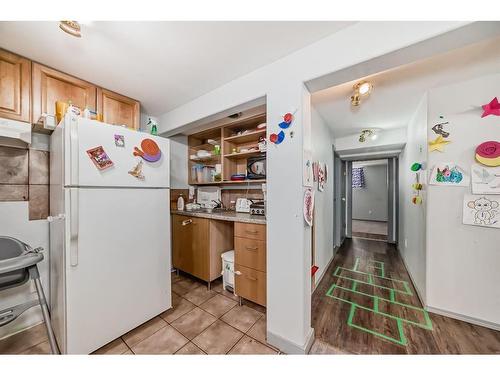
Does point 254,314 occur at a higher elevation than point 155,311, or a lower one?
lower

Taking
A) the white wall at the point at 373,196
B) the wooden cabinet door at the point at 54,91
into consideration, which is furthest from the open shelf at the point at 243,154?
the white wall at the point at 373,196

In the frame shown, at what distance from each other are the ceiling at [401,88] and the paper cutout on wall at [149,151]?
1.70 m

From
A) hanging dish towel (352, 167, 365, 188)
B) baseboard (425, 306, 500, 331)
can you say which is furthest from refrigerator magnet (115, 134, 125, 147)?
hanging dish towel (352, 167, 365, 188)

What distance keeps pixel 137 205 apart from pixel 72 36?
3.99 feet

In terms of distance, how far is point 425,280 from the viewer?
5.87ft

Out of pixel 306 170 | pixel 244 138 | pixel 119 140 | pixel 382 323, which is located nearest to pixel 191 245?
pixel 119 140

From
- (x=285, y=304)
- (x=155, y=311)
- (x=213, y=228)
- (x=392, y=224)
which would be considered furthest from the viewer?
(x=392, y=224)

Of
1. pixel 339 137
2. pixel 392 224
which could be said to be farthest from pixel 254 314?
pixel 392 224

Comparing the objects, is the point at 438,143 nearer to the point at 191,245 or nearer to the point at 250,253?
the point at 250,253

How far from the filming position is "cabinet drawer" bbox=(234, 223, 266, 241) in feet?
5.34

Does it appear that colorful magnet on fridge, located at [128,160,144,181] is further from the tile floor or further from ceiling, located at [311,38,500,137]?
ceiling, located at [311,38,500,137]

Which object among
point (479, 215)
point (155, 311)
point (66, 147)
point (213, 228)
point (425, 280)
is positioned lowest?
point (155, 311)

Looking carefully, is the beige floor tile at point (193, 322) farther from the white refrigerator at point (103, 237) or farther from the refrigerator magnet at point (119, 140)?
the refrigerator magnet at point (119, 140)
